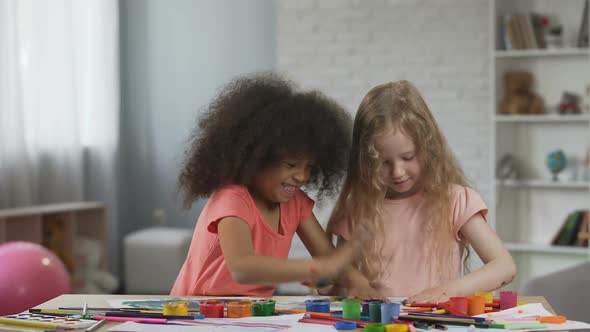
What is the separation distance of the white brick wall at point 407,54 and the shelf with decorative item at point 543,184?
210mm

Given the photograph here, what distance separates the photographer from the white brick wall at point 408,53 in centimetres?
480

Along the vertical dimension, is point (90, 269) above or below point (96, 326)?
below

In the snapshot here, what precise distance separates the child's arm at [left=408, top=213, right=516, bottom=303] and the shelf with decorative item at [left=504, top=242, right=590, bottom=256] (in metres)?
2.80

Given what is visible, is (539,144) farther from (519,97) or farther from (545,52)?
(545,52)

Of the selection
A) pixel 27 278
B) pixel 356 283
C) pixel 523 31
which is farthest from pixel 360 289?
pixel 523 31

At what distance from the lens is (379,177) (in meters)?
1.69

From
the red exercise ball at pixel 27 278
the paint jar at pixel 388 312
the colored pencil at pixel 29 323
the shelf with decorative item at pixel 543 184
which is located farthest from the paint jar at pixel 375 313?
the shelf with decorative item at pixel 543 184

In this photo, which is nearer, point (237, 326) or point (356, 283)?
point (237, 326)

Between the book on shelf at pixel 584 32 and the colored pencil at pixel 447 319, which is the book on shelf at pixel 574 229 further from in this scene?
the colored pencil at pixel 447 319

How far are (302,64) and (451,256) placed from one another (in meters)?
3.48

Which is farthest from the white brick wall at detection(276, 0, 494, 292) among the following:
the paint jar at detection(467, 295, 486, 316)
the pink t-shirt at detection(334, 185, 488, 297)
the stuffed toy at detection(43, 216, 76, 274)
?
the paint jar at detection(467, 295, 486, 316)

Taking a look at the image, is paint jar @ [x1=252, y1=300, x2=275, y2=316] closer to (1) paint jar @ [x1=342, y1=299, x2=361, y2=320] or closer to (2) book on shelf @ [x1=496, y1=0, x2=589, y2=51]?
(1) paint jar @ [x1=342, y1=299, x2=361, y2=320]

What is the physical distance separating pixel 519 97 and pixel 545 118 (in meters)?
0.20

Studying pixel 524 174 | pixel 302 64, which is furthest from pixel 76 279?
pixel 524 174
